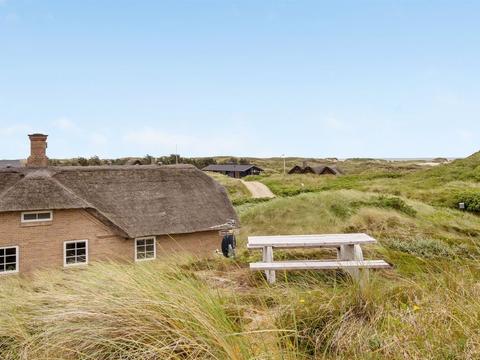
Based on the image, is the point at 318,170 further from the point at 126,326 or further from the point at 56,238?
the point at 126,326

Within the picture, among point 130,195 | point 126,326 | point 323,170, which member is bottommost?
point 130,195

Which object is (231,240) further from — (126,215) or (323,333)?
(323,333)

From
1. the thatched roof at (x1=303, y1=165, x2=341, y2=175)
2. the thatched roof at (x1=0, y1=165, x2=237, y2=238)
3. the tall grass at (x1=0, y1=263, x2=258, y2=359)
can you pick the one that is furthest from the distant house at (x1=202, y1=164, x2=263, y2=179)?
the tall grass at (x1=0, y1=263, x2=258, y2=359)

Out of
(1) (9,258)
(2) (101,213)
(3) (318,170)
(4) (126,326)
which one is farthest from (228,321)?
(3) (318,170)

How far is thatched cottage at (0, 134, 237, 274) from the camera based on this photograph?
18.5 meters

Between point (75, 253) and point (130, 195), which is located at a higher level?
point (130, 195)

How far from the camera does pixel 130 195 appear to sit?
72.1 feet

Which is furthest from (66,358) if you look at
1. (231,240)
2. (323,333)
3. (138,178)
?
(138,178)

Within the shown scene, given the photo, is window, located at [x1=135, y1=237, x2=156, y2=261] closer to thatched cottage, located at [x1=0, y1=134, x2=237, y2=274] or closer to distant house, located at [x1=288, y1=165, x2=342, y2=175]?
thatched cottage, located at [x1=0, y1=134, x2=237, y2=274]

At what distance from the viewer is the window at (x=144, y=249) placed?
2086 cm

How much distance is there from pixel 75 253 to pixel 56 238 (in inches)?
43.4

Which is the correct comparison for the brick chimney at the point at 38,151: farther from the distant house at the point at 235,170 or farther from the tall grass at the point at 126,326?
the distant house at the point at 235,170

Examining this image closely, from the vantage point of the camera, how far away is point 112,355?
2732 mm

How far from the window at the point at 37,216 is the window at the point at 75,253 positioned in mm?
1386
